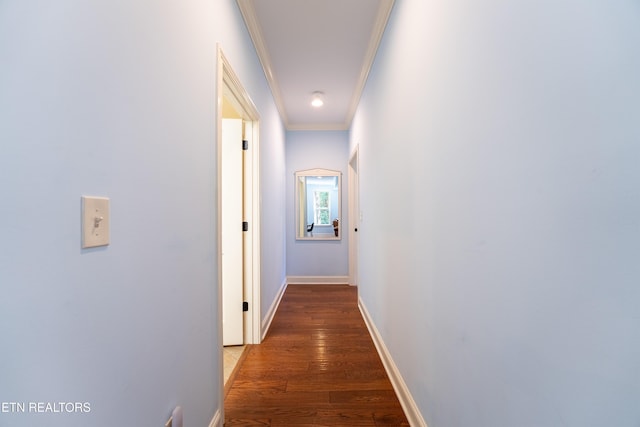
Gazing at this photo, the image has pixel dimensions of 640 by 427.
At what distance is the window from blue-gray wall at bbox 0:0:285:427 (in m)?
3.34

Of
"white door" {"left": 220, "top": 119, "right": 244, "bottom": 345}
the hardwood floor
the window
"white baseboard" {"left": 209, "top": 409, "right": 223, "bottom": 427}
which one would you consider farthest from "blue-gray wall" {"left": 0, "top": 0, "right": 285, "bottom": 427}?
the window

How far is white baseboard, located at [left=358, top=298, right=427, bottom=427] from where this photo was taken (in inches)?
57.7

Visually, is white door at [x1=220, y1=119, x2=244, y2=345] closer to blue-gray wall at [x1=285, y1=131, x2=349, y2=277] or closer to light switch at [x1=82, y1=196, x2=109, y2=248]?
light switch at [x1=82, y1=196, x2=109, y2=248]

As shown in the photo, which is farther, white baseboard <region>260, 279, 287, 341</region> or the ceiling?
white baseboard <region>260, 279, 287, 341</region>

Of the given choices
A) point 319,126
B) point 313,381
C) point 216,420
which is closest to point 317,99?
point 319,126

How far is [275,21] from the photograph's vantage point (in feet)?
6.98

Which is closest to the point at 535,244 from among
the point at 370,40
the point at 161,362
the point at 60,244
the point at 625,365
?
the point at 625,365

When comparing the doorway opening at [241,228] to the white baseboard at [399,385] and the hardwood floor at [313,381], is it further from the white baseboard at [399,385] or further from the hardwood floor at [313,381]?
the white baseboard at [399,385]

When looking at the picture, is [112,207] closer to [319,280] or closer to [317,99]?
[317,99]

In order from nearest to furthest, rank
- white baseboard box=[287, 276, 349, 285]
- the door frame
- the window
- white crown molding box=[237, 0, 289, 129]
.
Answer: white crown molding box=[237, 0, 289, 129], the door frame, white baseboard box=[287, 276, 349, 285], the window

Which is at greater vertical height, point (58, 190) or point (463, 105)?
point (463, 105)

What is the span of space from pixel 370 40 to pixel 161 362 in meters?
2.66

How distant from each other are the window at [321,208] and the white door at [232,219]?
7.63 ft

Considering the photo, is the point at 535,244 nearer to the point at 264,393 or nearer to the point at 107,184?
the point at 107,184
